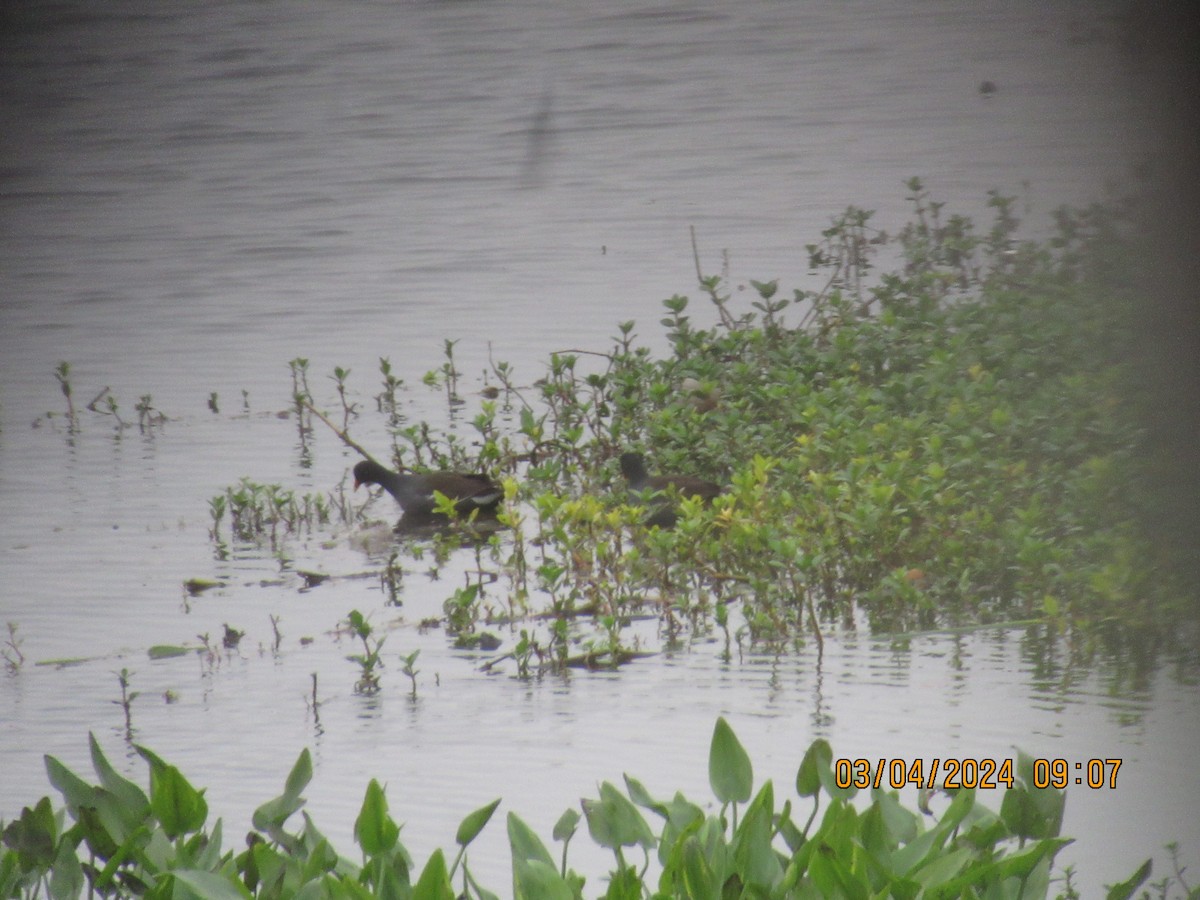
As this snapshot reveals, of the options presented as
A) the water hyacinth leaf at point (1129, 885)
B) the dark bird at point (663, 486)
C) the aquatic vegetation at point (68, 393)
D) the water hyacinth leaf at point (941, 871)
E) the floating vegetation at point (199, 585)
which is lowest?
the water hyacinth leaf at point (1129, 885)

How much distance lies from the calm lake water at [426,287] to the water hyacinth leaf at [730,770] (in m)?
0.42

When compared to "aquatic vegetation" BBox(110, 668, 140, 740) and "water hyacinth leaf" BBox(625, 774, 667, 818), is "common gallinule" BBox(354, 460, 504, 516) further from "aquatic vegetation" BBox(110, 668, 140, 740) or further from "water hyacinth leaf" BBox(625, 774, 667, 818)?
"water hyacinth leaf" BBox(625, 774, 667, 818)

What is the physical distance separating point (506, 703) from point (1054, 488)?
4.49ft

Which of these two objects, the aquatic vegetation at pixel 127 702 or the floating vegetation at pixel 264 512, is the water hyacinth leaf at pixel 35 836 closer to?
the aquatic vegetation at pixel 127 702

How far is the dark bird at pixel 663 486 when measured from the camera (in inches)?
156

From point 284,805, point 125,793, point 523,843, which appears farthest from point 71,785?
point 523,843

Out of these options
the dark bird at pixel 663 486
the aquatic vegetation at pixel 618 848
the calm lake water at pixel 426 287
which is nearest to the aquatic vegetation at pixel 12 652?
the calm lake water at pixel 426 287

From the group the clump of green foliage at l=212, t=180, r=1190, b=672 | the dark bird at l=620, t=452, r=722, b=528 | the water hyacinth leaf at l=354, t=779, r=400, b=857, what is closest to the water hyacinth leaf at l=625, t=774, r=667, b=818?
the water hyacinth leaf at l=354, t=779, r=400, b=857

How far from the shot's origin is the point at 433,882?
4.21ft

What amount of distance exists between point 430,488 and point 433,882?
10.4 ft

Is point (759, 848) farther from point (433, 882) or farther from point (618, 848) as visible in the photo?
point (433, 882)

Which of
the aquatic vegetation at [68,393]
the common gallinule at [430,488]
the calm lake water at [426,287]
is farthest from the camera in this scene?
the aquatic vegetation at [68,393]

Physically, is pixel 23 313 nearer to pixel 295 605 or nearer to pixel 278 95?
pixel 278 95
